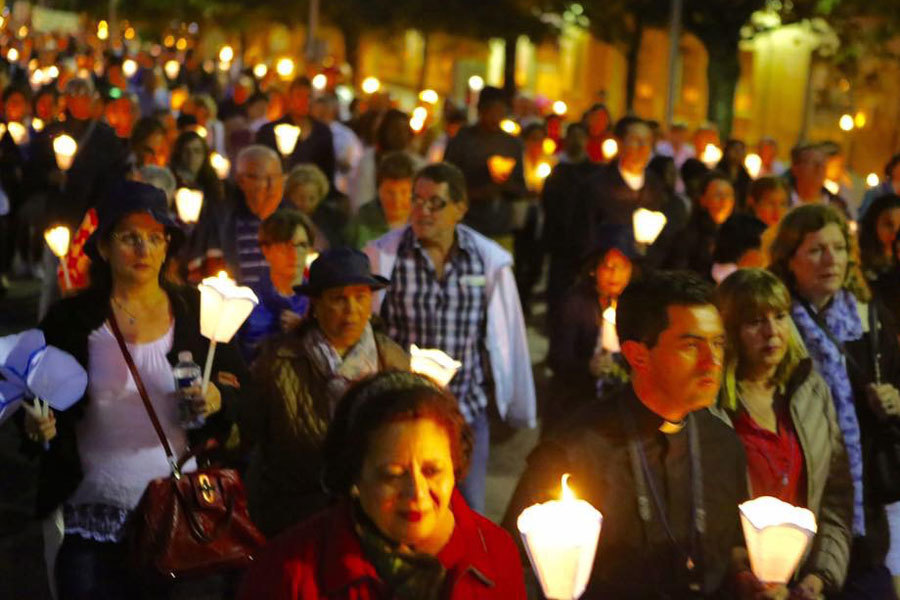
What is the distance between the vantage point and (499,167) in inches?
438

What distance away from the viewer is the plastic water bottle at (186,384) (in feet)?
14.1

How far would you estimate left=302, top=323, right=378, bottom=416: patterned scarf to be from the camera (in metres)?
4.89

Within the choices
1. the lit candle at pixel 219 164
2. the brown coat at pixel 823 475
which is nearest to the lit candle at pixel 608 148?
the lit candle at pixel 219 164

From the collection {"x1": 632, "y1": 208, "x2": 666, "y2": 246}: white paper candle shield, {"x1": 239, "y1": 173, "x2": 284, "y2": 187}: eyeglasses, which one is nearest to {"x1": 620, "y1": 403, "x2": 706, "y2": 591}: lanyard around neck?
{"x1": 632, "y1": 208, "x2": 666, "y2": 246}: white paper candle shield

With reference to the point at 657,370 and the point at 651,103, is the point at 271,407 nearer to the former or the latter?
the point at 657,370

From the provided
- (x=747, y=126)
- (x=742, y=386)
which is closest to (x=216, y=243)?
(x=742, y=386)

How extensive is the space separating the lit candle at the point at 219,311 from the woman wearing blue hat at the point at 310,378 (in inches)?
16.6

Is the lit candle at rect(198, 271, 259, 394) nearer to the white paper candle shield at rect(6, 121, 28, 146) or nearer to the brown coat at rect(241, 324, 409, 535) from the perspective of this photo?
the brown coat at rect(241, 324, 409, 535)

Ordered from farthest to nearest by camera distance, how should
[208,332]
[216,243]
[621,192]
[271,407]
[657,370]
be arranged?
[621,192] < [216,243] < [271,407] < [208,332] < [657,370]

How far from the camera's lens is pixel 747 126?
3616 centimetres

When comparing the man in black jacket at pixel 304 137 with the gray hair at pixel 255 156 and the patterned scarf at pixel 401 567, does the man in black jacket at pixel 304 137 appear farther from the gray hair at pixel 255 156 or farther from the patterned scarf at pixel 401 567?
the patterned scarf at pixel 401 567

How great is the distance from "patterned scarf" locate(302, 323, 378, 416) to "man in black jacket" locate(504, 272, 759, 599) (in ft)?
3.94

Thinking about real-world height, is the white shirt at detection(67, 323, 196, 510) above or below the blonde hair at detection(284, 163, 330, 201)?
below

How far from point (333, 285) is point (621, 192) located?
5.31 m
